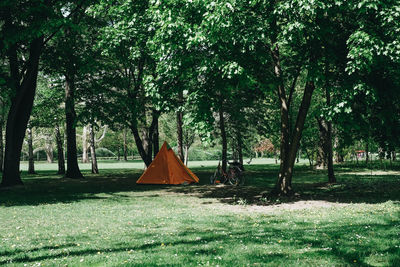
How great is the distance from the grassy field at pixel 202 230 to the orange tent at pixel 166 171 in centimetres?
561

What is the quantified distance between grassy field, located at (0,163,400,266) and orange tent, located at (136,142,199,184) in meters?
5.61

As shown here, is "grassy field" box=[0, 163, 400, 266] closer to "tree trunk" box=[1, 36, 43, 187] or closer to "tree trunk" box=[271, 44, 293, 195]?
"tree trunk" box=[271, 44, 293, 195]

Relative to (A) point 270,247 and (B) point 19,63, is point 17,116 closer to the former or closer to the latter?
(B) point 19,63

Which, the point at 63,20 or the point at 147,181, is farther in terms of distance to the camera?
the point at 147,181

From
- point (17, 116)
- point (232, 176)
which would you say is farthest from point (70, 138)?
point (232, 176)

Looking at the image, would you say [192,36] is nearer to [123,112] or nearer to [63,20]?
[63,20]

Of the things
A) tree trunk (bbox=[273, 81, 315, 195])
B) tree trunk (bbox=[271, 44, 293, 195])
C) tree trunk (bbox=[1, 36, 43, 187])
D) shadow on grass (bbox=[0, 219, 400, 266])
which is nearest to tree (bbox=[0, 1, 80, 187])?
tree trunk (bbox=[1, 36, 43, 187])

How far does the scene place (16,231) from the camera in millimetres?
8344

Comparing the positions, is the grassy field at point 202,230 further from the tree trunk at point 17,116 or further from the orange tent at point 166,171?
the orange tent at point 166,171

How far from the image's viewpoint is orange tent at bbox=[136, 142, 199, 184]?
21.2m

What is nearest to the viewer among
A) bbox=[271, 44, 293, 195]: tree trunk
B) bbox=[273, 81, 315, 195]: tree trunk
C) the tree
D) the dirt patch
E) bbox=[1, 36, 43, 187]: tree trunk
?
the dirt patch

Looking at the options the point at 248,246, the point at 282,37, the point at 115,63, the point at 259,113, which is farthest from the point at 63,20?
the point at 259,113

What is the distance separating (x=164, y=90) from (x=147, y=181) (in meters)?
9.39

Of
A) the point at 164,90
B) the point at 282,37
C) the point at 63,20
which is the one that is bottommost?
the point at 164,90
